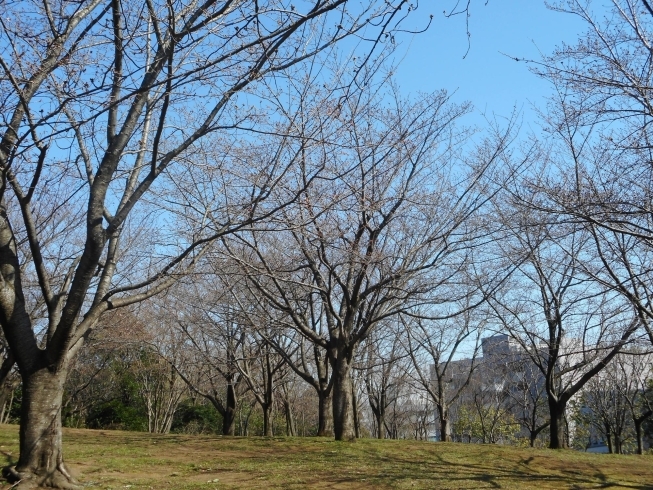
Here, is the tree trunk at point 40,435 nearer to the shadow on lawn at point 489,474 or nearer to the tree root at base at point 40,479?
the tree root at base at point 40,479

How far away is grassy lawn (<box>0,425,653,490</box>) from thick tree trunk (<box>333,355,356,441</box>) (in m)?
0.34

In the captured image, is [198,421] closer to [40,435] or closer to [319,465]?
[319,465]

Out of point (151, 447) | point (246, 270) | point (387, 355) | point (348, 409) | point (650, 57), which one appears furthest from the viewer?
point (387, 355)

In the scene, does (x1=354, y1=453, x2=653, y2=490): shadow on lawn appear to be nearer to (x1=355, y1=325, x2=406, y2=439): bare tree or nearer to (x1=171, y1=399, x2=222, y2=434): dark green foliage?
(x1=355, y1=325, x2=406, y2=439): bare tree

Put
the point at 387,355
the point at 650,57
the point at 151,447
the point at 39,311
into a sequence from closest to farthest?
the point at 650,57 < the point at 151,447 < the point at 39,311 < the point at 387,355

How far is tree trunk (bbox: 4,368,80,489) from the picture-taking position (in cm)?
593

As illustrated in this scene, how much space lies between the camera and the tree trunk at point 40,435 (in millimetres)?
5930

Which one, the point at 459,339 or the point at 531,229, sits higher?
the point at 531,229

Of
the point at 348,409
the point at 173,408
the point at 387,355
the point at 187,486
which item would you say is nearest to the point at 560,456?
the point at 348,409

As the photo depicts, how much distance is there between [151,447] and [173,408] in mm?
16907

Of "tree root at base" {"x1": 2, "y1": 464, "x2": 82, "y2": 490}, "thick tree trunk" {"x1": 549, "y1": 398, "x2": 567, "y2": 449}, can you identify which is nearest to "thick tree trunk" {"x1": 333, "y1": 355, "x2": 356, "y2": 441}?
"thick tree trunk" {"x1": 549, "y1": 398, "x2": 567, "y2": 449}

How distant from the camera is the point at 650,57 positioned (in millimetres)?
6773

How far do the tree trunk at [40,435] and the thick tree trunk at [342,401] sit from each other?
615 cm

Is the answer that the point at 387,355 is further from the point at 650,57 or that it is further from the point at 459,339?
the point at 650,57
